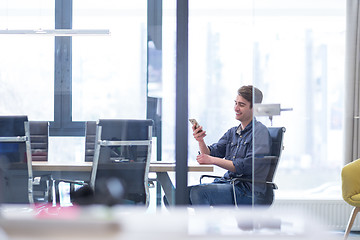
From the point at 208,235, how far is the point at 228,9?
382 centimetres

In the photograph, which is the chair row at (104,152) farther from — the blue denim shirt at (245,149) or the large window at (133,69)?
the blue denim shirt at (245,149)

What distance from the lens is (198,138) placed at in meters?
3.64

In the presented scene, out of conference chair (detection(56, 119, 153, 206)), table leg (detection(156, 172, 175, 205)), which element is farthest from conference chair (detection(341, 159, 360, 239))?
conference chair (detection(56, 119, 153, 206))

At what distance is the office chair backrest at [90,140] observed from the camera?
352cm

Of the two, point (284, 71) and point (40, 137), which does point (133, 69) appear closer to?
point (40, 137)

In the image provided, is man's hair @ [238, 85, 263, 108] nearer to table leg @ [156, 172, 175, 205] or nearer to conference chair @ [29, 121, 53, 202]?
table leg @ [156, 172, 175, 205]

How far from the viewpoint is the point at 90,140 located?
3.52m

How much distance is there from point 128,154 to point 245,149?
2.57ft

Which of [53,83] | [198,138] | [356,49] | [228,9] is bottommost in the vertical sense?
[198,138]

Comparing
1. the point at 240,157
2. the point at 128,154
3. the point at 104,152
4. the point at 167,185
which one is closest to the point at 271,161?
the point at 240,157

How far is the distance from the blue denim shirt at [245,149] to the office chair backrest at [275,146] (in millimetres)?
32

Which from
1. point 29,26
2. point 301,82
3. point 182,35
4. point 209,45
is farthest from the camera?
point 209,45

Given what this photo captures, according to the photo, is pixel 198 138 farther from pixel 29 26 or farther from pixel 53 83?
pixel 29 26

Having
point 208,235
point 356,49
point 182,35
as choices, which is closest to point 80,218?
point 208,235
